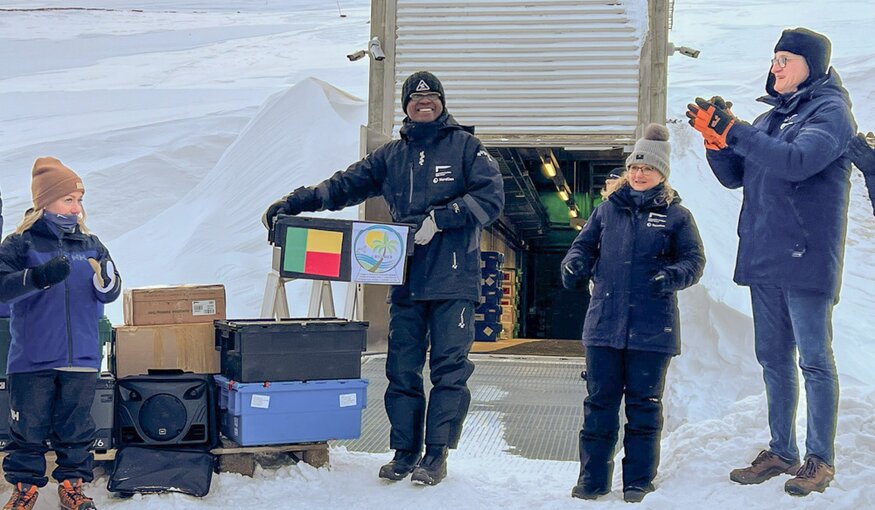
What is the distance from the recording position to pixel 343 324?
4.88 metres

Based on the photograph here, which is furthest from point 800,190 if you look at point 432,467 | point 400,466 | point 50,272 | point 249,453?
point 50,272

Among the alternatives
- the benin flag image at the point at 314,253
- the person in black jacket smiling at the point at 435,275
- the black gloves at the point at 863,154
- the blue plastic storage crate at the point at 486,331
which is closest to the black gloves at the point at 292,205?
the person in black jacket smiling at the point at 435,275

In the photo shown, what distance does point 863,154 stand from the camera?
384 centimetres

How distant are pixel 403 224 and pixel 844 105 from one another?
197cm

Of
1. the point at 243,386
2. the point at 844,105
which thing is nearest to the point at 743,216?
the point at 844,105

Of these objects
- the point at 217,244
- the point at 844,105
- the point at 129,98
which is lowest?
the point at 217,244

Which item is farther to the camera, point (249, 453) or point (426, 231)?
point (249, 453)

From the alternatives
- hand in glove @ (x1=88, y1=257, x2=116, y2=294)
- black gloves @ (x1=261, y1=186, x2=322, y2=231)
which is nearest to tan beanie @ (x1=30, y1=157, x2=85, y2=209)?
hand in glove @ (x1=88, y1=257, x2=116, y2=294)

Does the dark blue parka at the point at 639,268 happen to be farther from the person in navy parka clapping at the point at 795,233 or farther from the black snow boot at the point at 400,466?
the black snow boot at the point at 400,466

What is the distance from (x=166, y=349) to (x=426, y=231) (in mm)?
1574

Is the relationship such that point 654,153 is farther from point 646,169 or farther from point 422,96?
point 422,96

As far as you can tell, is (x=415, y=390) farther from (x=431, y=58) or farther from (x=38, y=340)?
(x=431, y=58)

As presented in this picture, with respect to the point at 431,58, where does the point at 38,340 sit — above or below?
below

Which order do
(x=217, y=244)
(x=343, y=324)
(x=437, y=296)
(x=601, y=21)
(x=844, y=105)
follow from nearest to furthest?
(x=844, y=105), (x=437, y=296), (x=343, y=324), (x=601, y=21), (x=217, y=244)
